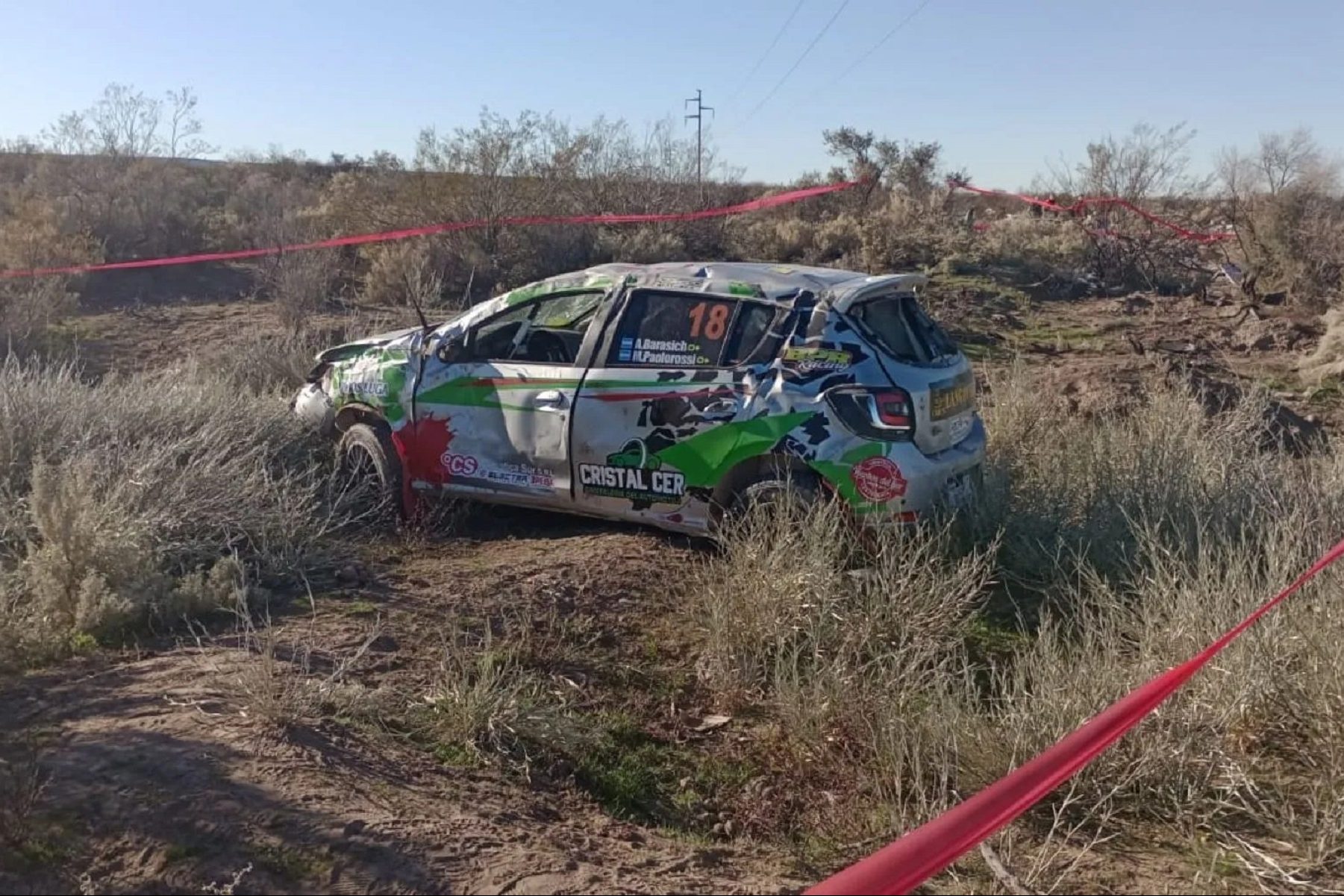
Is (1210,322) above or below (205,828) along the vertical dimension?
above

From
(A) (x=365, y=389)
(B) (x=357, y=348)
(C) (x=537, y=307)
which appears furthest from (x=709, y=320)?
(B) (x=357, y=348)

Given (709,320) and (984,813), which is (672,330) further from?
(984,813)

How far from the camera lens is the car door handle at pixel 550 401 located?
22.8 feet

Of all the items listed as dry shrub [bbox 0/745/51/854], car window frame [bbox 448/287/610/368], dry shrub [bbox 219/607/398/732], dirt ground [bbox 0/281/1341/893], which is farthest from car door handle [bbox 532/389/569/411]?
dry shrub [bbox 0/745/51/854]

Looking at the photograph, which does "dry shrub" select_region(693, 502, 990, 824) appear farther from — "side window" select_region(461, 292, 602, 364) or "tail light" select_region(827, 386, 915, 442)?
"side window" select_region(461, 292, 602, 364)

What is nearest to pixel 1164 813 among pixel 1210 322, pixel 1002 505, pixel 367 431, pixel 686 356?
pixel 1002 505

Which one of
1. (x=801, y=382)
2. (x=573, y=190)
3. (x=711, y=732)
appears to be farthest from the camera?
(x=573, y=190)

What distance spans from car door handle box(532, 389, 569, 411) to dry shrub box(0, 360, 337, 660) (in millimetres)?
1229

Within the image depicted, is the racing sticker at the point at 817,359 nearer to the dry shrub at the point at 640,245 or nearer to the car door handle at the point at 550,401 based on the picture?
the car door handle at the point at 550,401

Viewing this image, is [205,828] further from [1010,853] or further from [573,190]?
[573,190]

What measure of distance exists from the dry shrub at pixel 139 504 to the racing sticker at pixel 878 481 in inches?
106

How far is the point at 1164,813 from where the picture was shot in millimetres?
4117

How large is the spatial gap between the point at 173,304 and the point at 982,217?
840 inches

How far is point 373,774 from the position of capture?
413 cm
